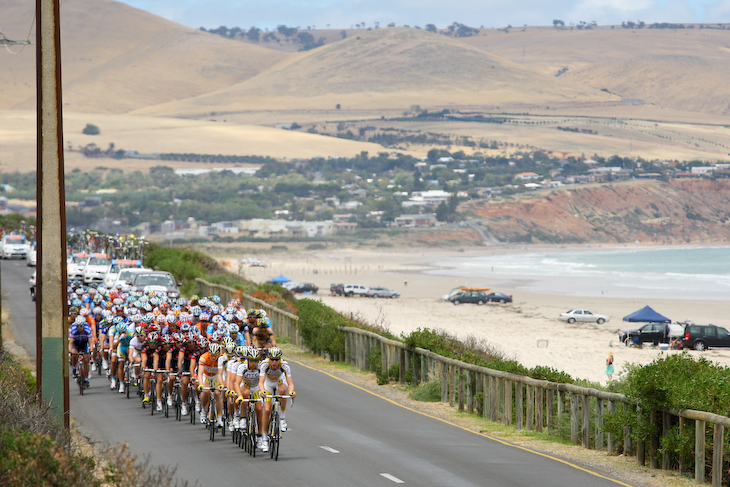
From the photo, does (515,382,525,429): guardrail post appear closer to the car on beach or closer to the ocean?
the car on beach

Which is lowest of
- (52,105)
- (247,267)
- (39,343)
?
(247,267)

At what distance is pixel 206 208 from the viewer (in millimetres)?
189000

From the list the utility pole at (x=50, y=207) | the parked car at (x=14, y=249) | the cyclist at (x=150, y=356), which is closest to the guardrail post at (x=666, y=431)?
the utility pole at (x=50, y=207)

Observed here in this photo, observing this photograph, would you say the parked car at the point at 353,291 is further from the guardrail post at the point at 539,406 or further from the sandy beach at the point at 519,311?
the guardrail post at the point at 539,406

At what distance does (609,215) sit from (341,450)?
173 m

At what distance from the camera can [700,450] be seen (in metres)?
13.0

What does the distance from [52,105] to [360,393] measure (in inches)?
486

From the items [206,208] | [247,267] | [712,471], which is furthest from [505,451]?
[206,208]

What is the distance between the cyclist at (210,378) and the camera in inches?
635

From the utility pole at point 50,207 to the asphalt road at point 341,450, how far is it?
2.09m

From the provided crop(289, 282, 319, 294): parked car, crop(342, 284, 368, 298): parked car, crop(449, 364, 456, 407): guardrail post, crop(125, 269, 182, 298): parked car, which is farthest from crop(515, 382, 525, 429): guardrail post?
crop(289, 282, 319, 294): parked car

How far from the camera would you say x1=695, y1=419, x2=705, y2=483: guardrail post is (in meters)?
13.0

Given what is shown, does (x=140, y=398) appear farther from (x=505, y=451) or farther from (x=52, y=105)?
(x=52, y=105)

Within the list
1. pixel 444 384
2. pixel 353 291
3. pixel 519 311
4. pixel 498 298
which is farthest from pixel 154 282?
pixel 353 291
